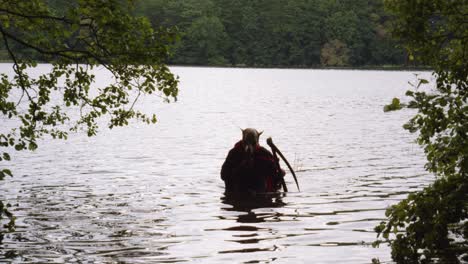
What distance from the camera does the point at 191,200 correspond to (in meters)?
17.4

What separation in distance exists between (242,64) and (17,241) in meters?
174

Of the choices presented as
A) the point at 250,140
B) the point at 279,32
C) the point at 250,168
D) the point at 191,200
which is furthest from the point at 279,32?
the point at 250,140

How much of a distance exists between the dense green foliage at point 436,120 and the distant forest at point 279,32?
15210 centimetres

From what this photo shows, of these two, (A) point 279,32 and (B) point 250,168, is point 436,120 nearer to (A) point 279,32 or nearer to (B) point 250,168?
(B) point 250,168

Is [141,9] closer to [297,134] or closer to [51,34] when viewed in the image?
[297,134]

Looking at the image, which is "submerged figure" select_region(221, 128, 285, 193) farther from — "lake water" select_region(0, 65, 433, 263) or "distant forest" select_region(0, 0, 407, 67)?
"distant forest" select_region(0, 0, 407, 67)

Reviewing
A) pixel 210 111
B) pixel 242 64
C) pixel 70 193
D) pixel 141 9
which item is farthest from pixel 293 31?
pixel 70 193

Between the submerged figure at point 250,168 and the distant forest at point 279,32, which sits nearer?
the submerged figure at point 250,168

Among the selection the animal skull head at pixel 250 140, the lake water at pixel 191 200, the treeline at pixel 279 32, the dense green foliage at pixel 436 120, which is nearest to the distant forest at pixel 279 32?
the treeline at pixel 279 32

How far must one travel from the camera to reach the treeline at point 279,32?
165500 mm

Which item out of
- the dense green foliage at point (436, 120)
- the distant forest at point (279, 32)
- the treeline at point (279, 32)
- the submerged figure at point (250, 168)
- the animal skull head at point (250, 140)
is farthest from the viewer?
the distant forest at point (279, 32)

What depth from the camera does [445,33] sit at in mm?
10227

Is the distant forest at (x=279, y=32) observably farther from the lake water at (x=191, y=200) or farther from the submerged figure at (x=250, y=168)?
the submerged figure at (x=250, y=168)

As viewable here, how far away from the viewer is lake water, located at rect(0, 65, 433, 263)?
1177 cm
